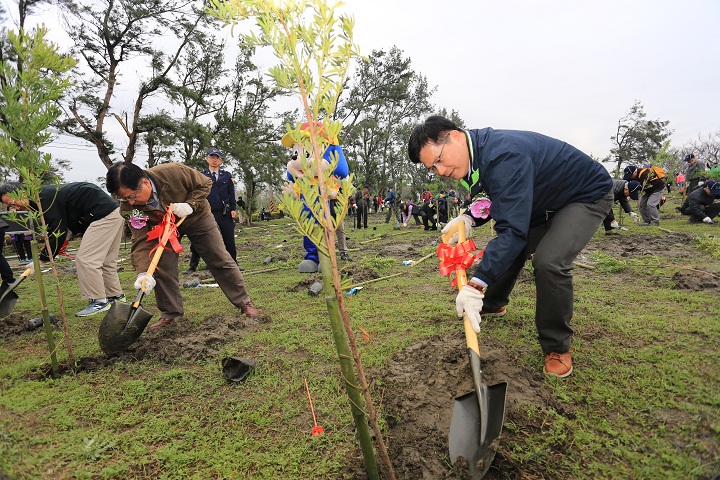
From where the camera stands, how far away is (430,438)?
189cm

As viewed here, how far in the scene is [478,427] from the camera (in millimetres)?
1776

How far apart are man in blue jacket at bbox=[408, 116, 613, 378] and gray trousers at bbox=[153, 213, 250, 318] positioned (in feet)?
8.44

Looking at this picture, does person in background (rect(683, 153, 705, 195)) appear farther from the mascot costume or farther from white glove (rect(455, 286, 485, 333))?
white glove (rect(455, 286, 485, 333))

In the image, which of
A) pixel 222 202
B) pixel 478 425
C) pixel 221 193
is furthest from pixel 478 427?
pixel 221 193

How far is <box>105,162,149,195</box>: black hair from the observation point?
332cm

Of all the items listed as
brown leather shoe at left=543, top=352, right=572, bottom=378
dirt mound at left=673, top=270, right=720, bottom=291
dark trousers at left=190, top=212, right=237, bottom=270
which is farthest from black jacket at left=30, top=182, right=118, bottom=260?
dirt mound at left=673, top=270, right=720, bottom=291

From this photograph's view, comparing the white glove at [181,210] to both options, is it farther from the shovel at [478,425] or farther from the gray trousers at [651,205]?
the gray trousers at [651,205]

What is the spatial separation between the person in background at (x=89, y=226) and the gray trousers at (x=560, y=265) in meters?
4.92

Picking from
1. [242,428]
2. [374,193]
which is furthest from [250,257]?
[374,193]

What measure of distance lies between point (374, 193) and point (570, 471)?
110 ft

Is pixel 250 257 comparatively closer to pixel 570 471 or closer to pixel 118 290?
pixel 118 290

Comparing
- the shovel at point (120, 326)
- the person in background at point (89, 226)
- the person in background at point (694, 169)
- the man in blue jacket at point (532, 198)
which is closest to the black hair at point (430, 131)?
the man in blue jacket at point (532, 198)

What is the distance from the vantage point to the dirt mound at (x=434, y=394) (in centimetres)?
176

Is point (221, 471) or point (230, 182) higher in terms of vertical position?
point (230, 182)
